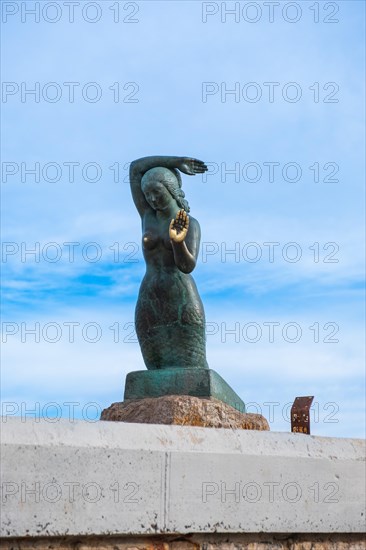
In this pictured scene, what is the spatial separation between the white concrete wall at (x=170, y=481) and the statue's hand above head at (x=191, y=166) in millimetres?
2126

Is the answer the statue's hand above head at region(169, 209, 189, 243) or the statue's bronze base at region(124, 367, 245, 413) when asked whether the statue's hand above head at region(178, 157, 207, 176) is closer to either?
the statue's hand above head at region(169, 209, 189, 243)

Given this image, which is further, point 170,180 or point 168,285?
point 170,180

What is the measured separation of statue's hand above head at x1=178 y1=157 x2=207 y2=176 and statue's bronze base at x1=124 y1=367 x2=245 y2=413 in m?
1.32

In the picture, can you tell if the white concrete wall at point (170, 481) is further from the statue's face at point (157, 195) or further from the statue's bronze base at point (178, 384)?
the statue's face at point (157, 195)

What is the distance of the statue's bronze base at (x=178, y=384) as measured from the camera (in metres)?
4.89

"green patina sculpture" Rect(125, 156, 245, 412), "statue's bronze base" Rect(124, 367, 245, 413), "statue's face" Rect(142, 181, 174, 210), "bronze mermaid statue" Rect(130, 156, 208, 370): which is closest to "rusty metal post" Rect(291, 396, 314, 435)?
"green patina sculpture" Rect(125, 156, 245, 412)

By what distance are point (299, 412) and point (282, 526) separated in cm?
227

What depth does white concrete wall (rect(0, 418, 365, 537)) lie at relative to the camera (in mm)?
3055

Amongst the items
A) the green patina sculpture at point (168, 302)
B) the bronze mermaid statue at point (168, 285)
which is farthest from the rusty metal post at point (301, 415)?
the bronze mermaid statue at point (168, 285)

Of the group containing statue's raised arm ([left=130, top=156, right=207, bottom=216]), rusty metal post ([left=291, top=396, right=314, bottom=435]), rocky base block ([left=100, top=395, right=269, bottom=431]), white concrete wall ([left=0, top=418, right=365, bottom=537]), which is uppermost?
statue's raised arm ([left=130, top=156, right=207, bottom=216])

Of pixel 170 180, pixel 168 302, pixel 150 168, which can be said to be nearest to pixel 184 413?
pixel 168 302

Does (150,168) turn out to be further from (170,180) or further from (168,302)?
(168,302)

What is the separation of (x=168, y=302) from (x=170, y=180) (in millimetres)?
789

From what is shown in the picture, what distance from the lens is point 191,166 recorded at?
544 cm
